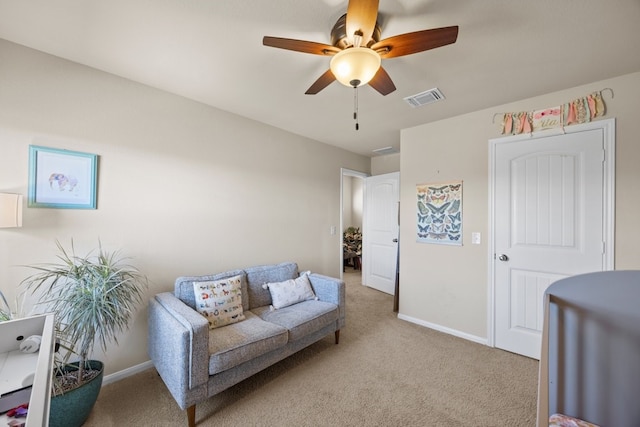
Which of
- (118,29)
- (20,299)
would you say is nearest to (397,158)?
(118,29)

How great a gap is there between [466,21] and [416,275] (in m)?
2.58

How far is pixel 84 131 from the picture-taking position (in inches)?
78.1

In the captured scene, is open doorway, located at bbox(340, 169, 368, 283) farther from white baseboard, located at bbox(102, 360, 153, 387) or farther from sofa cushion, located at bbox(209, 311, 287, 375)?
white baseboard, located at bbox(102, 360, 153, 387)

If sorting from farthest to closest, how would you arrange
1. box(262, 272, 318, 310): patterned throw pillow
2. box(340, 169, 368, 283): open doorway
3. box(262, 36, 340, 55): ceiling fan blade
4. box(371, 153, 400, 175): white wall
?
1. box(340, 169, 368, 283): open doorway
2. box(371, 153, 400, 175): white wall
3. box(262, 272, 318, 310): patterned throw pillow
4. box(262, 36, 340, 55): ceiling fan blade

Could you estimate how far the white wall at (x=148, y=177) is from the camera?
177 cm

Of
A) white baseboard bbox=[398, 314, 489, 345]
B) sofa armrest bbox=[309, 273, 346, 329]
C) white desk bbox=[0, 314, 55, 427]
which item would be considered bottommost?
white baseboard bbox=[398, 314, 489, 345]

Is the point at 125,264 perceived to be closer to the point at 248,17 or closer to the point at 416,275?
the point at 248,17

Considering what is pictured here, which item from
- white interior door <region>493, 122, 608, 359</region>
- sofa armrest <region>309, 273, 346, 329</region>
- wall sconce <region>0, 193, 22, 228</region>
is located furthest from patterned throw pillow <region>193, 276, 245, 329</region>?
white interior door <region>493, 122, 608, 359</region>

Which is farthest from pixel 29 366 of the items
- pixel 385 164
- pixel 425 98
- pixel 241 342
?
pixel 385 164

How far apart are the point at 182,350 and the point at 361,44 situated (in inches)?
80.9

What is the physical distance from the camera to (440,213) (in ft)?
9.96

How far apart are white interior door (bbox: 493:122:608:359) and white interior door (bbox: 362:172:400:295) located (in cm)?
173

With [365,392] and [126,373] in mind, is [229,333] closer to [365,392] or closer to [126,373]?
[126,373]

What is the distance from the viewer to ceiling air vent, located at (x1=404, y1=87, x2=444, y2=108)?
237 cm
